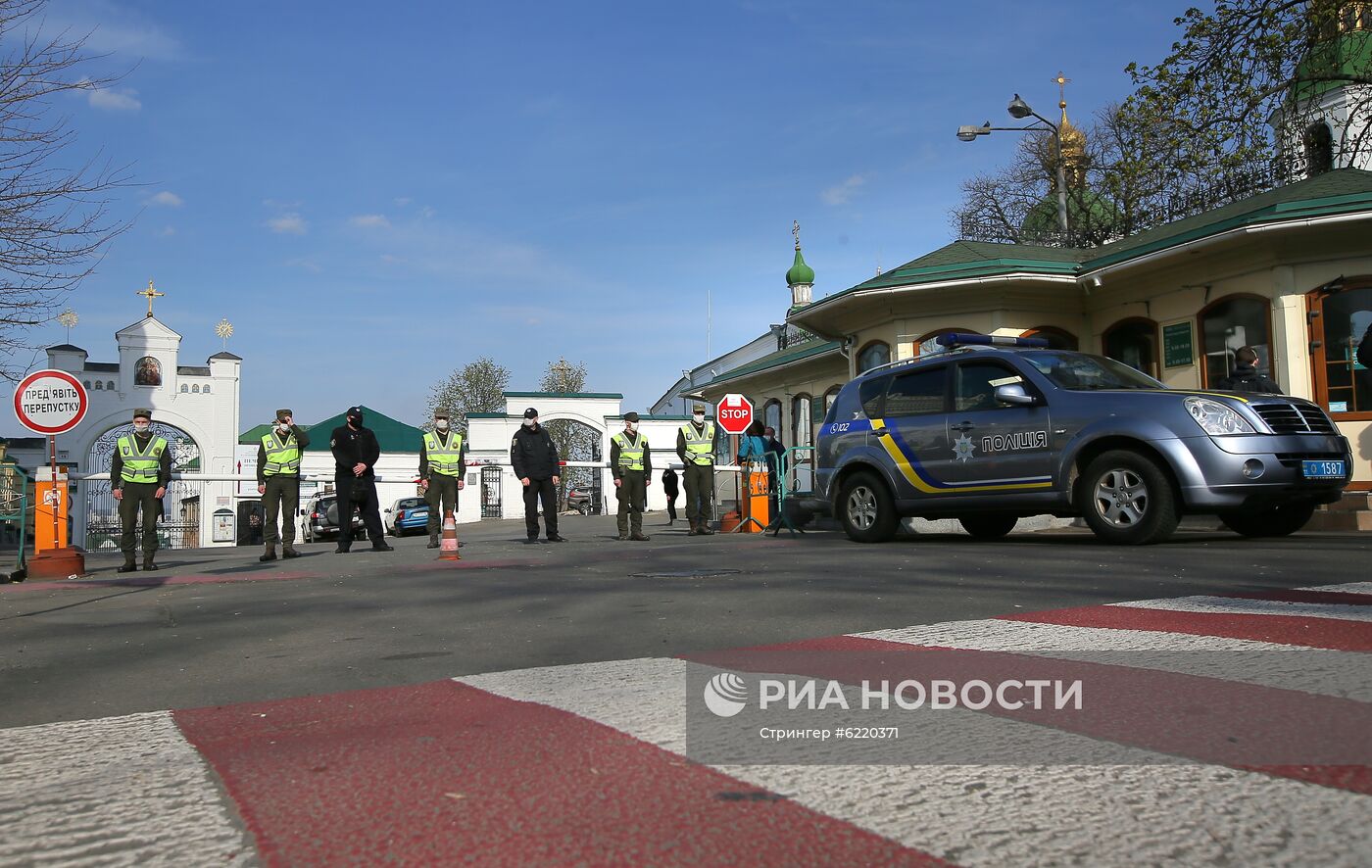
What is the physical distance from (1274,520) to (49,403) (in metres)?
14.3

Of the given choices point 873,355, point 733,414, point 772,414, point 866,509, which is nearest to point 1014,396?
point 866,509

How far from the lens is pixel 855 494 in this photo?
12.7 metres

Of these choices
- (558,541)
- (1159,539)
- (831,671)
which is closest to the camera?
(831,671)

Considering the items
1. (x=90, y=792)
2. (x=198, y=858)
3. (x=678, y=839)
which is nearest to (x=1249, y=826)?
(x=678, y=839)

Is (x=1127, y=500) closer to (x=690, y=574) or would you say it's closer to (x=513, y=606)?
(x=690, y=574)

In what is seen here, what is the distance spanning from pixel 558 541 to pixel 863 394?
5.59 meters

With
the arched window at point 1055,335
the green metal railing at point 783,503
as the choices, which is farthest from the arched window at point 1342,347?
the green metal railing at point 783,503

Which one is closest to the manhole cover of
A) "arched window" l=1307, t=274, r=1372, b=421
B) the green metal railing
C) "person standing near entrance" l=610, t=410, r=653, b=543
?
the green metal railing

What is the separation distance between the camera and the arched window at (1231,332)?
15664mm

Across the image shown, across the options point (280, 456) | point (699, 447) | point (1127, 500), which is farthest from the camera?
point (699, 447)

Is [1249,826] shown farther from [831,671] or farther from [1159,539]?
[1159,539]

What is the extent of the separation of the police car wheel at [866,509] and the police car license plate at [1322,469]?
419 centimetres

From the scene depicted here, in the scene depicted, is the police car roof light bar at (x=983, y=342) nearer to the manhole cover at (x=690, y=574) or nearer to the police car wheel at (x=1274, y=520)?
the police car wheel at (x=1274, y=520)

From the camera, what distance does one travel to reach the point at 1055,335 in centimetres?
1952
